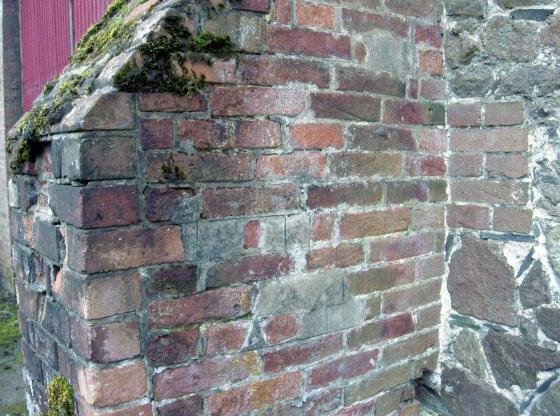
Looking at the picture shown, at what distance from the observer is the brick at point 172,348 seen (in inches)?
58.6

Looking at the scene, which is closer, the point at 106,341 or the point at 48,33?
the point at 106,341

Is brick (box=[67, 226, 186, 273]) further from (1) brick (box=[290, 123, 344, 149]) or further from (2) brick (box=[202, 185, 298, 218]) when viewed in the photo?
(1) brick (box=[290, 123, 344, 149])

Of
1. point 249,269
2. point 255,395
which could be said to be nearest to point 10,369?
point 255,395

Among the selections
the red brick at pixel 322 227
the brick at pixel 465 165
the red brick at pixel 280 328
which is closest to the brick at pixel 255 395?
the red brick at pixel 280 328

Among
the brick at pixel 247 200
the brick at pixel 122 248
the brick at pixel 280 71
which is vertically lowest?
the brick at pixel 122 248

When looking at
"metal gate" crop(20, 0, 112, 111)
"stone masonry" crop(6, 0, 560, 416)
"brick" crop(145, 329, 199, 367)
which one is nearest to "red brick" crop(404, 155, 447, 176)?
"stone masonry" crop(6, 0, 560, 416)

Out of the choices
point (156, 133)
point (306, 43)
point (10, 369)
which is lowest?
point (10, 369)

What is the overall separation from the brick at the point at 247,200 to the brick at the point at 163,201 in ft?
0.27

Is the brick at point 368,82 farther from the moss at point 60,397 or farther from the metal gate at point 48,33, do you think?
the metal gate at point 48,33

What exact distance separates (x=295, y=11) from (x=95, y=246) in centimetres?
103

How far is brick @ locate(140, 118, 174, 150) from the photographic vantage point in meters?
1.43

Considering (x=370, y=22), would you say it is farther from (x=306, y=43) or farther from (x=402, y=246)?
(x=402, y=246)

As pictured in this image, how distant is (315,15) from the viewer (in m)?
1.76

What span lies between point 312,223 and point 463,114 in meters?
0.91
